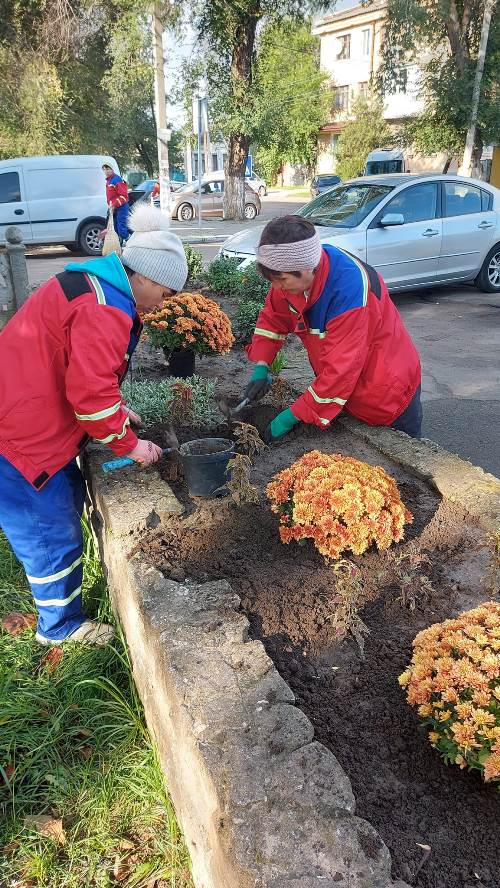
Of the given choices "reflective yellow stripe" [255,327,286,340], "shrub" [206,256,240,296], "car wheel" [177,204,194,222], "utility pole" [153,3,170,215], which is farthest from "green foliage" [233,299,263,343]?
"car wheel" [177,204,194,222]

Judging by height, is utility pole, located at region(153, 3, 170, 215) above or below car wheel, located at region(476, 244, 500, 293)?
above

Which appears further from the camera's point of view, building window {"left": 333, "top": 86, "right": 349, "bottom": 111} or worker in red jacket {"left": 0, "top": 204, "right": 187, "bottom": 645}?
building window {"left": 333, "top": 86, "right": 349, "bottom": 111}

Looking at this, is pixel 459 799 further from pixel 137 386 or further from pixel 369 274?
pixel 137 386

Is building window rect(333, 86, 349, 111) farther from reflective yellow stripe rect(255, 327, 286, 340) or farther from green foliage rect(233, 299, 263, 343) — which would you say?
reflective yellow stripe rect(255, 327, 286, 340)

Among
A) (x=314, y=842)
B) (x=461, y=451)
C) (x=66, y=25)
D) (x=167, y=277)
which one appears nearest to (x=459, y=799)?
(x=314, y=842)

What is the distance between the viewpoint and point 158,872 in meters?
2.02

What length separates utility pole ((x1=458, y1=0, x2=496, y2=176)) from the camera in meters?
20.2

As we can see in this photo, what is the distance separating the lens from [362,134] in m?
37.8

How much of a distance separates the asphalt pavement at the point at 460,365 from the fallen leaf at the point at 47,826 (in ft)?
12.1

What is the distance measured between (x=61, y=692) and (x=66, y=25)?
2270 cm

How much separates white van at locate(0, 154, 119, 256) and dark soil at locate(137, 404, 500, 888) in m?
14.0

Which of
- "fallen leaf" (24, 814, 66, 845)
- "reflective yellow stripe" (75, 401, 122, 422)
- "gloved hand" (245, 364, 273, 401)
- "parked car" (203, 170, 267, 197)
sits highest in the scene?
"parked car" (203, 170, 267, 197)

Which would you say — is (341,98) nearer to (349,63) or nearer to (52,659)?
(349,63)

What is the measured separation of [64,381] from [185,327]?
2.38 meters
